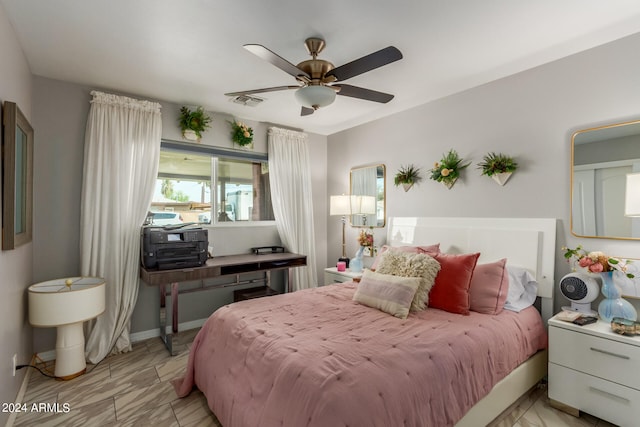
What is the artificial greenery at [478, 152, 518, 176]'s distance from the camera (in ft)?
8.80

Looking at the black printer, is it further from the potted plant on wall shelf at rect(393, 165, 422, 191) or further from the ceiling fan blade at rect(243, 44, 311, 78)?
the potted plant on wall shelf at rect(393, 165, 422, 191)

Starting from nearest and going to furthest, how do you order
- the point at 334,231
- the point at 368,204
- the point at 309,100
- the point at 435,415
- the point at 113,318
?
1. the point at 435,415
2. the point at 309,100
3. the point at 113,318
4. the point at 368,204
5. the point at 334,231

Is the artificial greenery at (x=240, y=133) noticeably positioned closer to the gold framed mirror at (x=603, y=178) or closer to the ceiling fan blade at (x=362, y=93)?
the ceiling fan blade at (x=362, y=93)

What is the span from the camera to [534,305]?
2.56 metres

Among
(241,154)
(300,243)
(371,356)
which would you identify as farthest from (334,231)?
(371,356)

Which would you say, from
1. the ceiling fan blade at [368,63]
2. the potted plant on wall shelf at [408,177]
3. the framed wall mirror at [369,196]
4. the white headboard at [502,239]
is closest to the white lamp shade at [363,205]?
the framed wall mirror at [369,196]

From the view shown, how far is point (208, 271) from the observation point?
10.4 ft

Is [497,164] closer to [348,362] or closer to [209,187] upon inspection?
[348,362]

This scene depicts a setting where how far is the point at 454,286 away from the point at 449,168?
130 centimetres

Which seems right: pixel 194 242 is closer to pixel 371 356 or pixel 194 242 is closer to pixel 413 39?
pixel 371 356

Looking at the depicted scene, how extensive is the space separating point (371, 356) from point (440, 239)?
1918 mm

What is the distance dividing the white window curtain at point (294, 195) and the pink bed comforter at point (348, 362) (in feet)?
5.88

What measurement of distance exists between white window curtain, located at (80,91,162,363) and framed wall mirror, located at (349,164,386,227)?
7.66 feet

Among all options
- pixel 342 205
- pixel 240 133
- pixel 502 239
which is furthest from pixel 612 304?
pixel 240 133
